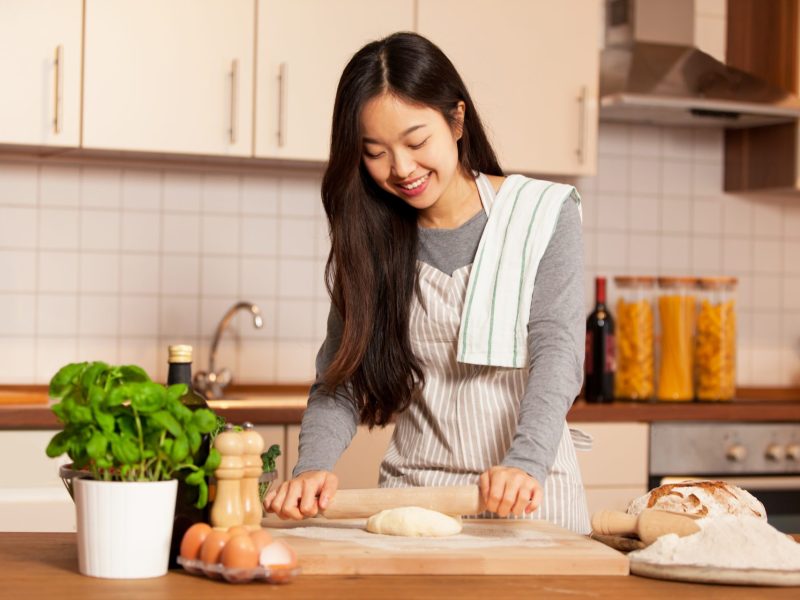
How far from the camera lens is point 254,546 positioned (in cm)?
116

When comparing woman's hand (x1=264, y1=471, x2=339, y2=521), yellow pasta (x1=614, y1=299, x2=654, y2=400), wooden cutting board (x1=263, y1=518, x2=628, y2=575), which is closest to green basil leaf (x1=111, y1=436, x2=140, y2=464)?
wooden cutting board (x1=263, y1=518, x2=628, y2=575)

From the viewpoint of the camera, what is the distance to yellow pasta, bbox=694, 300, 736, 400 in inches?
123

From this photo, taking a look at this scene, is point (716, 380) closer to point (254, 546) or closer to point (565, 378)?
point (565, 378)

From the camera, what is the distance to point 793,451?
2.90 meters

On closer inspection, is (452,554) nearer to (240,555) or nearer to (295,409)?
(240,555)

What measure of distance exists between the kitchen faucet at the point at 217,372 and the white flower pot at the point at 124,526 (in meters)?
1.76

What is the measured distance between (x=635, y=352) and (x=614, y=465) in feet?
1.32

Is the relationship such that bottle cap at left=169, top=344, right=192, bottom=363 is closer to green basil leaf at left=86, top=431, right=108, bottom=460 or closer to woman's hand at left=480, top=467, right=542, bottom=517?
green basil leaf at left=86, top=431, right=108, bottom=460

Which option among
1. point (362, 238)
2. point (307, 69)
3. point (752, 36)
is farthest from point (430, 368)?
point (752, 36)

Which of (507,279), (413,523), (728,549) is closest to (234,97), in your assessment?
(507,279)

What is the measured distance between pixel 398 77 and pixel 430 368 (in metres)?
0.44

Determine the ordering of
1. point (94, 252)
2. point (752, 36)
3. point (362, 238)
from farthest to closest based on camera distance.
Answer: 1. point (752, 36)
2. point (94, 252)
3. point (362, 238)

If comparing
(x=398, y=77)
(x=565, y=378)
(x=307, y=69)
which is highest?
(x=307, y=69)

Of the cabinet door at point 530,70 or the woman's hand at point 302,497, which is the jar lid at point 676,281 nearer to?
the cabinet door at point 530,70
